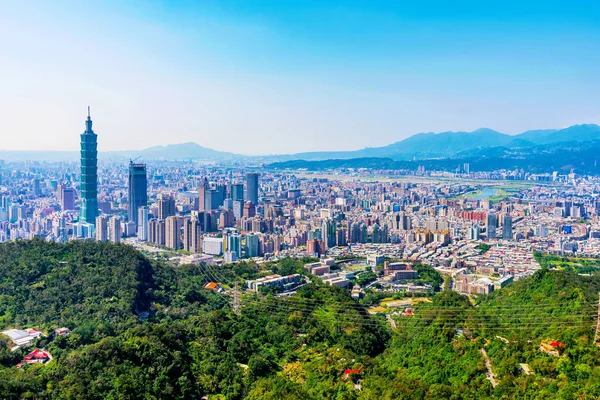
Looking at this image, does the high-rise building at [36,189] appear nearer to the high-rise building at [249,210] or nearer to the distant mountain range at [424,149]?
the high-rise building at [249,210]

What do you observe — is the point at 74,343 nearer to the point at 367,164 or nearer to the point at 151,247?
the point at 151,247

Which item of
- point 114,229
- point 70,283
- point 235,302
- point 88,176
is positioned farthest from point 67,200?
point 235,302

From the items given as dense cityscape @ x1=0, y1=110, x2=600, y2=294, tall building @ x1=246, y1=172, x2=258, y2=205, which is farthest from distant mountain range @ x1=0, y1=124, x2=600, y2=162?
tall building @ x1=246, y1=172, x2=258, y2=205

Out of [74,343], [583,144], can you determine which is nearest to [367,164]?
[583,144]

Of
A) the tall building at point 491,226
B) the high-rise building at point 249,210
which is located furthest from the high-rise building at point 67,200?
the tall building at point 491,226

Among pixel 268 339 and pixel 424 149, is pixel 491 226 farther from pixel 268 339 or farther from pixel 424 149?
pixel 424 149

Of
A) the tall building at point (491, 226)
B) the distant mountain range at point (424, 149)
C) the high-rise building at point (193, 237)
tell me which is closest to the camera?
the high-rise building at point (193, 237)

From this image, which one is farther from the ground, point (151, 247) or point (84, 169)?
point (84, 169)
